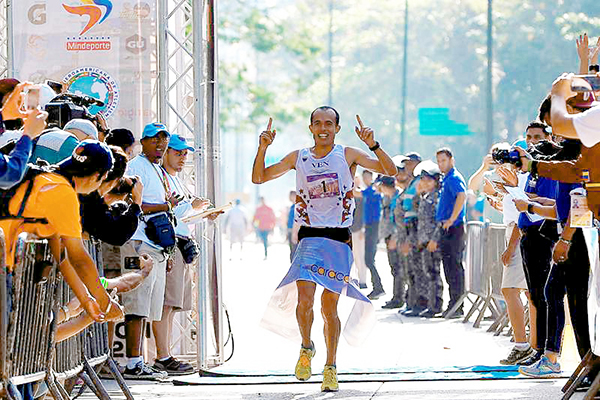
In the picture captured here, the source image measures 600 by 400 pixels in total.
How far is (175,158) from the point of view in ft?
34.8

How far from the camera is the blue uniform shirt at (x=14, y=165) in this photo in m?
5.79

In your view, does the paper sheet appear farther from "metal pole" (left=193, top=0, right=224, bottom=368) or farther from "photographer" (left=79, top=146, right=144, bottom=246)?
"photographer" (left=79, top=146, right=144, bottom=246)

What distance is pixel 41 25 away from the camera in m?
11.1

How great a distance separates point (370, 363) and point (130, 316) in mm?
2366

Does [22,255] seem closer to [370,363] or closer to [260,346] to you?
[370,363]

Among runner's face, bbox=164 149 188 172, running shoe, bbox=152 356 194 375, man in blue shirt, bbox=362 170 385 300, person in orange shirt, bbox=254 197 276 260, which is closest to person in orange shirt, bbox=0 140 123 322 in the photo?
runner's face, bbox=164 149 188 172

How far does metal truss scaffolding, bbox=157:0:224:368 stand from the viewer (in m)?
10.7

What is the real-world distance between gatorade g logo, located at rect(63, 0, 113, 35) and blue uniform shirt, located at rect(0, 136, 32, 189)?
204 inches

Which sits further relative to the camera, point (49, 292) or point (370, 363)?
point (370, 363)

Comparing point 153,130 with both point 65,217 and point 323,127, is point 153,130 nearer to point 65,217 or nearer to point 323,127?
point 323,127

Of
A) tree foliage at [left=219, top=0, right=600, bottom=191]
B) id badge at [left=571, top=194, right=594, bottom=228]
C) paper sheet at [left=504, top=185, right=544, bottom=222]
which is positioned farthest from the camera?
tree foliage at [left=219, top=0, right=600, bottom=191]

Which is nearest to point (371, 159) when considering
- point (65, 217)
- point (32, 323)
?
point (65, 217)

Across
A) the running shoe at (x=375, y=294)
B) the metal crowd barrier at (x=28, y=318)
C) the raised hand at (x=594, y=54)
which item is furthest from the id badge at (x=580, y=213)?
the running shoe at (x=375, y=294)

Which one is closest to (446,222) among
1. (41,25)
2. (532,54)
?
(41,25)
